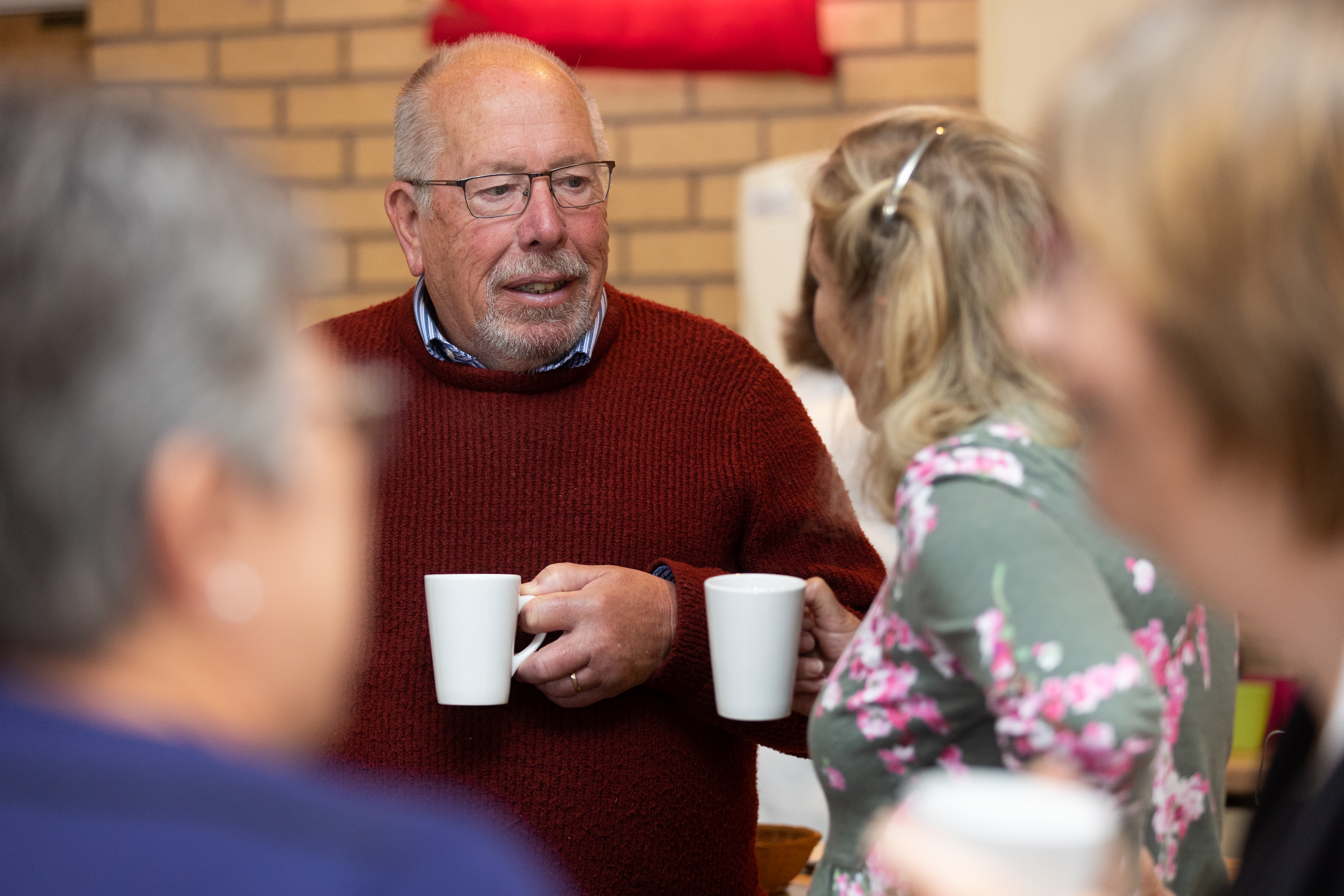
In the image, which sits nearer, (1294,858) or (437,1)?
(1294,858)

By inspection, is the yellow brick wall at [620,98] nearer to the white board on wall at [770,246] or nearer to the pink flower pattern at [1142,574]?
the white board on wall at [770,246]

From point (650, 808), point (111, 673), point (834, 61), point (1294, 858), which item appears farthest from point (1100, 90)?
point (834, 61)

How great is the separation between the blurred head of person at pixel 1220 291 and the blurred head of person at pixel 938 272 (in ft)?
1.19

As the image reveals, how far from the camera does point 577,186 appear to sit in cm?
164

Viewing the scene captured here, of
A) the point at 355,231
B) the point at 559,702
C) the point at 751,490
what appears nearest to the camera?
the point at 559,702

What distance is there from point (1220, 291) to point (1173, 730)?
1.85 feet

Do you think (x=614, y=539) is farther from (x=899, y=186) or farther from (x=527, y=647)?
(x=899, y=186)

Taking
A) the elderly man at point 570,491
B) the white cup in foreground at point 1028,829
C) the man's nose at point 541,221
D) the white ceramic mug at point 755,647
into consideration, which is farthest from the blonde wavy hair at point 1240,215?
the man's nose at point 541,221

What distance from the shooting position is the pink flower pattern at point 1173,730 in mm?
963

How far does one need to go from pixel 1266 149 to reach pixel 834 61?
2.46 metres

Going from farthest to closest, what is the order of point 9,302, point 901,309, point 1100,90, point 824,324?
point 824,324
point 901,309
point 1100,90
point 9,302

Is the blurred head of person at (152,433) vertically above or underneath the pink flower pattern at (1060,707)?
above

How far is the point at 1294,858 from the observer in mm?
596

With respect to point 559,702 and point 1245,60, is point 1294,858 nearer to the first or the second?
point 1245,60
